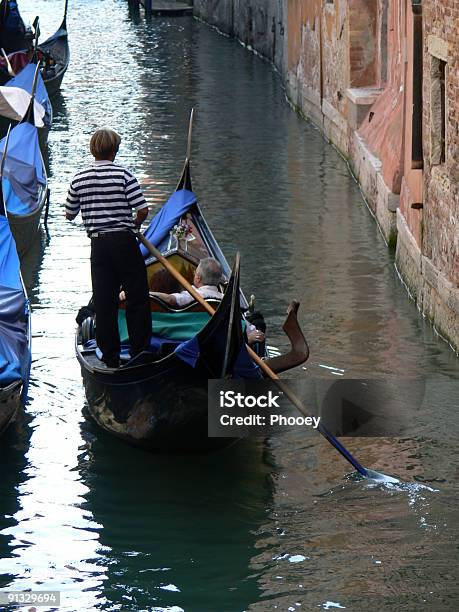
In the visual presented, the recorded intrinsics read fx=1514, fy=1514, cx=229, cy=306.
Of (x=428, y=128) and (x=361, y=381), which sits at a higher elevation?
(x=428, y=128)

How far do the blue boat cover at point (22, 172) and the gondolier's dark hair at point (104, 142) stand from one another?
4181mm

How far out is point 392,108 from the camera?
11625 mm

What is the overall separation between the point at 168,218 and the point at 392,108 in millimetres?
3347

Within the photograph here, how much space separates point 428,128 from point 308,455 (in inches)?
111

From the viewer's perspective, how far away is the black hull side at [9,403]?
6.48m

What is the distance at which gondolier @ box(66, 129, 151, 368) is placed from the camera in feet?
21.3

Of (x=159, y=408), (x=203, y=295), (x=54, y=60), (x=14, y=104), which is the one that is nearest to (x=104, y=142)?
(x=203, y=295)

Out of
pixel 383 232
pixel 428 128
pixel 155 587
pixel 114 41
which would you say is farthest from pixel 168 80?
pixel 155 587

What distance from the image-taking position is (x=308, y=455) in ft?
22.2

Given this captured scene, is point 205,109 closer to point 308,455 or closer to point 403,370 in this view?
point 403,370

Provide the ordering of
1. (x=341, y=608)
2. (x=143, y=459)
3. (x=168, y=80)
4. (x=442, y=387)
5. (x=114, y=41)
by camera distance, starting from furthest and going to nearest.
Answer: (x=114, y=41) → (x=168, y=80) → (x=442, y=387) → (x=143, y=459) → (x=341, y=608)

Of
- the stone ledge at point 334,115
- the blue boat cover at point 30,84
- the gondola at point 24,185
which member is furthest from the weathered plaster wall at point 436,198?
the blue boat cover at point 30,84

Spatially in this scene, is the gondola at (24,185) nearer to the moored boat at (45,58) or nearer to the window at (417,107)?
the window at (417,107)

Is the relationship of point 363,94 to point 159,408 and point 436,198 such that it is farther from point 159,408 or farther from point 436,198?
point 159,408
